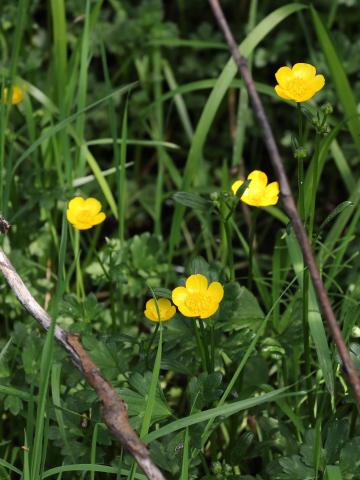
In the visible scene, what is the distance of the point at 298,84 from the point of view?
5.39 ft

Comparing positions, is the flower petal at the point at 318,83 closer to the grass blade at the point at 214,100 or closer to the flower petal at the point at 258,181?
the flower petal at the point at 258,181

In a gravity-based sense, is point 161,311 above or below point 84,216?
below

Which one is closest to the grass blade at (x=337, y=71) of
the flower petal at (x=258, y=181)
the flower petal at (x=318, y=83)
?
the flower petal at (x=258, y=181)

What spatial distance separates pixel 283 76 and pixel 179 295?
488mm

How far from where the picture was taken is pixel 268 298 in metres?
2.05

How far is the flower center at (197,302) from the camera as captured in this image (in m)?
1.57

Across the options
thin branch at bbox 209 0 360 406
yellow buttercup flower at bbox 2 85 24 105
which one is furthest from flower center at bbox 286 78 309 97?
yellow buttercup flower at bbox 2 85 24 105

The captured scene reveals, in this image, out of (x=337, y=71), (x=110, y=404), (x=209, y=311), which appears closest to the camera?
(x=110, y=404)

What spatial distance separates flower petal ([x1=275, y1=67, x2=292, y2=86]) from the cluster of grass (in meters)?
0.11

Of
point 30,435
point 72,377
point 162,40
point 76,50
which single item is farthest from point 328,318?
point 162,40

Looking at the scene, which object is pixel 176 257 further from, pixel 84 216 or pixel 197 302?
pixel 197 302

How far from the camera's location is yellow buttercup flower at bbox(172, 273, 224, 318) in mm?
1574

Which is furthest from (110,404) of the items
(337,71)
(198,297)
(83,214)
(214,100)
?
(337,71)

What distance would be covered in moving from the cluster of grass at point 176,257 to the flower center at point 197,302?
3.2 inches
